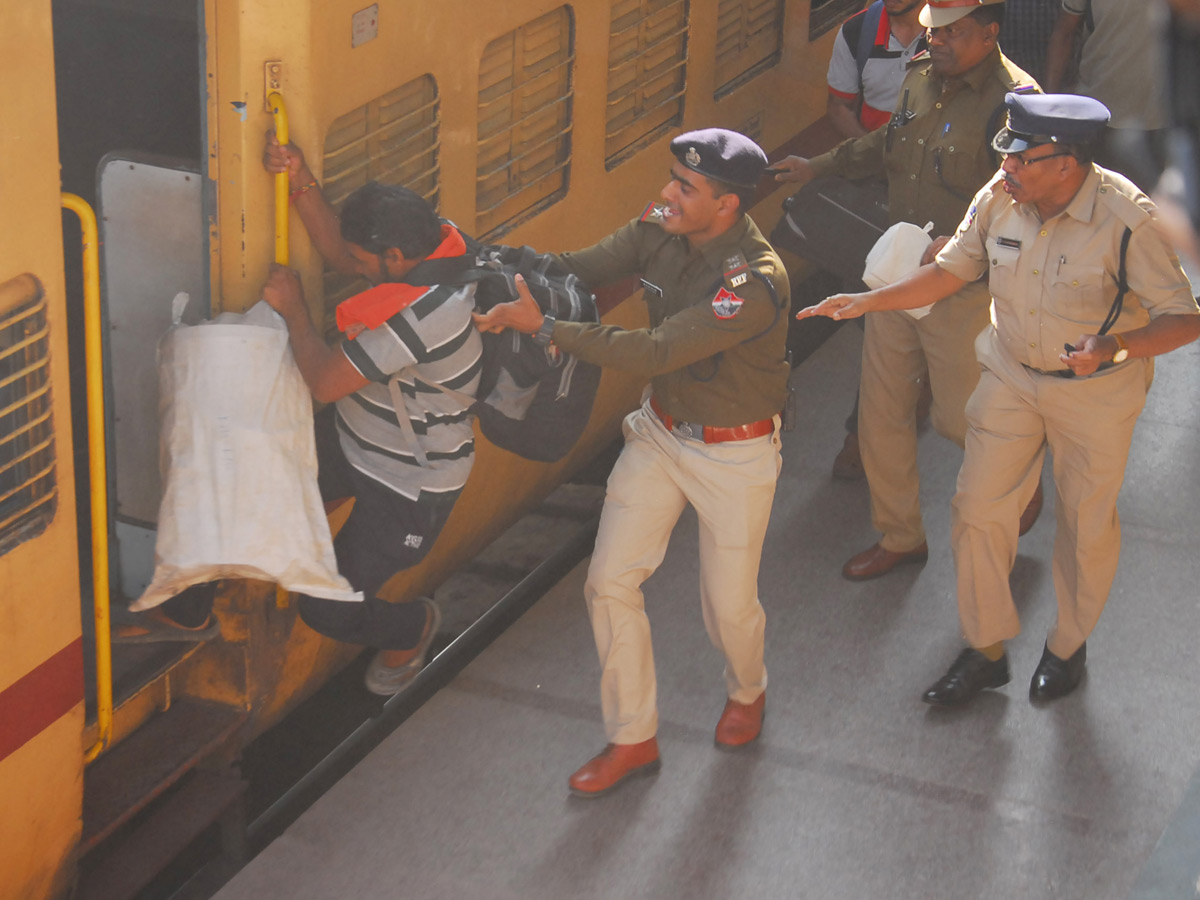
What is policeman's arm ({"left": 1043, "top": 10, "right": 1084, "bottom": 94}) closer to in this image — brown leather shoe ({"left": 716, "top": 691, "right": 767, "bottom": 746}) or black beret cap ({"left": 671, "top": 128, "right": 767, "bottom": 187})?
black beret cap ({"left": 671, "top": 128, "right": 767, "bottom": 187})

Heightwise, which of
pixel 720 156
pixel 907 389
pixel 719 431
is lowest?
pixel 907 389

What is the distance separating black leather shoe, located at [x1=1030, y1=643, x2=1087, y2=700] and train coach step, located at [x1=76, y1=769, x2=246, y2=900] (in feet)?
7.25

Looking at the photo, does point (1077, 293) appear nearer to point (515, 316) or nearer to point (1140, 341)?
point (1140, 341)

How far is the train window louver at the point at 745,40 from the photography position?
5535 mm

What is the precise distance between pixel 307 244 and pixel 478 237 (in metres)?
0.84

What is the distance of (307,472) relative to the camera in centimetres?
322

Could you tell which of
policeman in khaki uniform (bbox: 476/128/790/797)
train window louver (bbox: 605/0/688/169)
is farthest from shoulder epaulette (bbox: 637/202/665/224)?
train window louver (bbox: 605/0/688/169)

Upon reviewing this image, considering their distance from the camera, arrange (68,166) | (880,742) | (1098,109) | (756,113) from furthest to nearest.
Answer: (756,113) < (68,166) < (880,742) < (1098,109)

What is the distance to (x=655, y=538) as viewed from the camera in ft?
12.0

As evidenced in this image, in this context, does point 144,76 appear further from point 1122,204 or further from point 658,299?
point 1122,204

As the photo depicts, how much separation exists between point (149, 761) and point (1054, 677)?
2470 mm

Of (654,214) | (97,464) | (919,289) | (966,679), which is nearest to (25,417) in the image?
(97,464)

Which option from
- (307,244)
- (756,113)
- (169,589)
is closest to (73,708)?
(169,589)

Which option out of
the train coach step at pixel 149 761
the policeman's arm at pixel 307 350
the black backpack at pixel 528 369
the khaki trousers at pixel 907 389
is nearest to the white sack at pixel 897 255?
the khaki trousers at pixel 907 389
